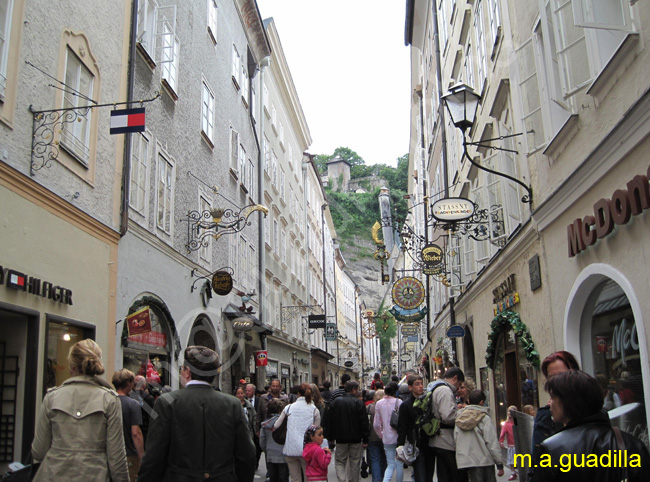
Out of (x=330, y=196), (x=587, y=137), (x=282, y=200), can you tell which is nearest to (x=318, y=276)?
(x=282, y=200)

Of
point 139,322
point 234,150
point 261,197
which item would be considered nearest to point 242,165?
point 234,150

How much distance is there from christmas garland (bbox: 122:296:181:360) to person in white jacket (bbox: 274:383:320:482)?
4016mm

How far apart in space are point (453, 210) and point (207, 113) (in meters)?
9.02

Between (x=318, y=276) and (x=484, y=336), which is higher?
(x=318, y=276)

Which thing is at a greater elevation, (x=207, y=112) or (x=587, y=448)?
(x=207, y=112)

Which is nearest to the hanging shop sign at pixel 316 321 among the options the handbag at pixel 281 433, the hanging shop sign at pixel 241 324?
Result: the hanging shop sign at pixel 241 324

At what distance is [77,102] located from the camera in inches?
384

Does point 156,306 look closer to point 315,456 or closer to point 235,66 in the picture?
point 315,456

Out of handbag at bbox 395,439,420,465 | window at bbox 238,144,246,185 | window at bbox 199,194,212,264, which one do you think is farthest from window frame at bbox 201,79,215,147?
handbag at bbox 395,439,420,465

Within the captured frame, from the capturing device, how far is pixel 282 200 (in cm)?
3070

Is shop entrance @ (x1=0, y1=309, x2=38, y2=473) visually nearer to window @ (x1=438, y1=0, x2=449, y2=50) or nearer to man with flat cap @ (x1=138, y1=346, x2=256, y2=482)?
man with flat cap @ (x1=138, y1=346, x2=256, y2=482)

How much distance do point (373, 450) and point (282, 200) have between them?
21.1 m

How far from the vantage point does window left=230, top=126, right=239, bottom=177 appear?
20.6 meters

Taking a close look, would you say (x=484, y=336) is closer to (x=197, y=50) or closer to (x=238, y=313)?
(x=238, y=313)
